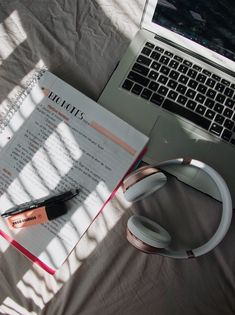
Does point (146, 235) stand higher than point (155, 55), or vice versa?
point (155, 55)

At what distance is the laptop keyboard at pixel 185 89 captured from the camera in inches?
29.2

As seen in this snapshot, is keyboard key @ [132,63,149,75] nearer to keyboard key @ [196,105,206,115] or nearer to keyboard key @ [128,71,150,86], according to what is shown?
keyboard key @ [128,71,150,86]

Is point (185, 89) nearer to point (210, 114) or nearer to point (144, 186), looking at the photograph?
point (210, 114)

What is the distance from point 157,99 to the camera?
2.45ft

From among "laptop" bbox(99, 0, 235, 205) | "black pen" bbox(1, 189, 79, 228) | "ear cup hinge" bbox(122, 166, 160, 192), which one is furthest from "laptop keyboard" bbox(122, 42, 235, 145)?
"black pen" bbox(1, 189, 79, 228)

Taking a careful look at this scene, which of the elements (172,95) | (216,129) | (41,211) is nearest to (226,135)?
(216,129)

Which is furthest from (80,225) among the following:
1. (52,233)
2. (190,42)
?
(190,42)

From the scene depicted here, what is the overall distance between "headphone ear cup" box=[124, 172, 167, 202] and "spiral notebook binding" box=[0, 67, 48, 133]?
0.26m

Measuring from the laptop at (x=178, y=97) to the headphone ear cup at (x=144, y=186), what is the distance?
0.05 meters

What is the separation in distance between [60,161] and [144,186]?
16 cm

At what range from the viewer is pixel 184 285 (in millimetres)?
725

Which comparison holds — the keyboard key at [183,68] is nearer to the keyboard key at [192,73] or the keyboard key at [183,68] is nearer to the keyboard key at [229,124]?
the keyboard key at [192,73]

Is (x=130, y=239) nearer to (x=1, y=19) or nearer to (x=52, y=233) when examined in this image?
A: (x=52, y=233)

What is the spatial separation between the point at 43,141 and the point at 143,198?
0.69 feet
